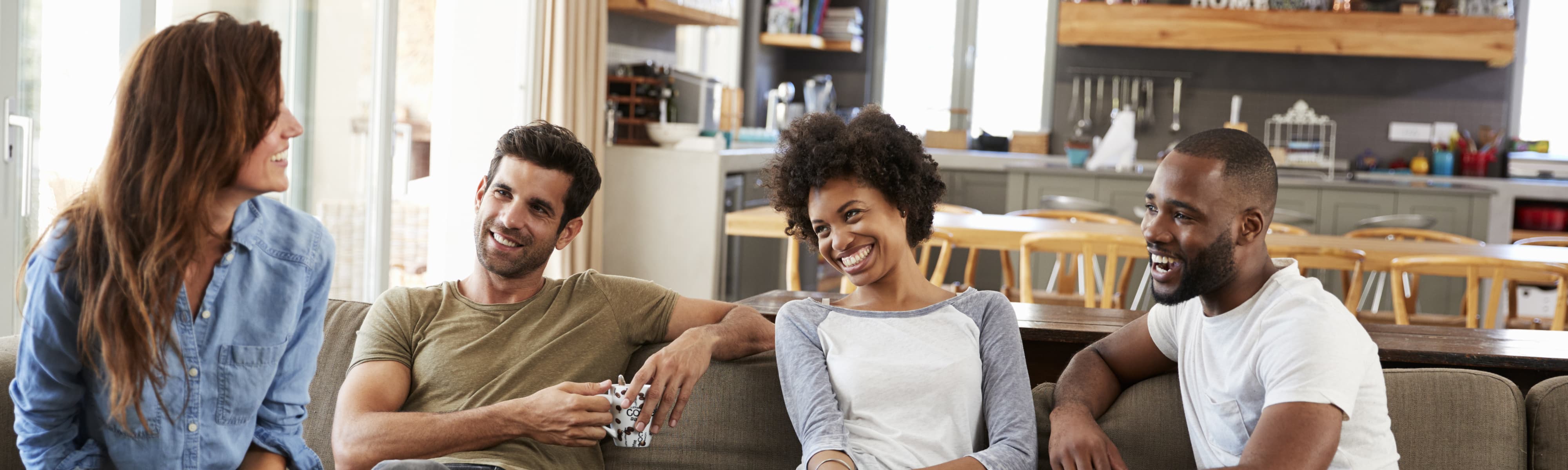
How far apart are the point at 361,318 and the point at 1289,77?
6.42 meters

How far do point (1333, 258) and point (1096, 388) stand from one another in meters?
2.34

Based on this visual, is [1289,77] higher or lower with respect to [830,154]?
higher

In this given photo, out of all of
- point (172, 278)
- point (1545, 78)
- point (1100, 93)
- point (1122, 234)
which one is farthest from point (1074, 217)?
point (1545, 78)

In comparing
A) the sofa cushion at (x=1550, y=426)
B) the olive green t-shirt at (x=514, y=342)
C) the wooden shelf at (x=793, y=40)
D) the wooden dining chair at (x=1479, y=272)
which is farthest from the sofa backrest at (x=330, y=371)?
the wooden shelf at (x=793, y=40)

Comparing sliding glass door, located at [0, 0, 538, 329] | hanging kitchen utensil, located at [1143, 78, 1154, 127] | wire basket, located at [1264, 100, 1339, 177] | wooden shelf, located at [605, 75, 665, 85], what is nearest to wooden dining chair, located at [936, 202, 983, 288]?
wooden shelf, located at [605, 75, 665, 85]

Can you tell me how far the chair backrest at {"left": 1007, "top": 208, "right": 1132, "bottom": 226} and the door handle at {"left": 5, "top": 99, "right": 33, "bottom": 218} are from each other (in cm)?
327

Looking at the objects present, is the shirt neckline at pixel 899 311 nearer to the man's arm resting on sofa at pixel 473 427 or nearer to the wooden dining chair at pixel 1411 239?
the man's arm resting on sofa at pixel 473 427

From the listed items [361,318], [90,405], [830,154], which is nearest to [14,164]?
[361,318]

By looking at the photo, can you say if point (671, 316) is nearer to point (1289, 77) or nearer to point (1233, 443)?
point (1233, 443)

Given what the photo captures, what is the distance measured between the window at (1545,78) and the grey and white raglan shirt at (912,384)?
6.67m

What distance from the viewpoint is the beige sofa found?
1708 millimetres

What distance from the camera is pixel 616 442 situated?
5.74 ft

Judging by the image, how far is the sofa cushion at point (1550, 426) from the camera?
5.65 ft

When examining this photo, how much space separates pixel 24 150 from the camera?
2.71 metres
